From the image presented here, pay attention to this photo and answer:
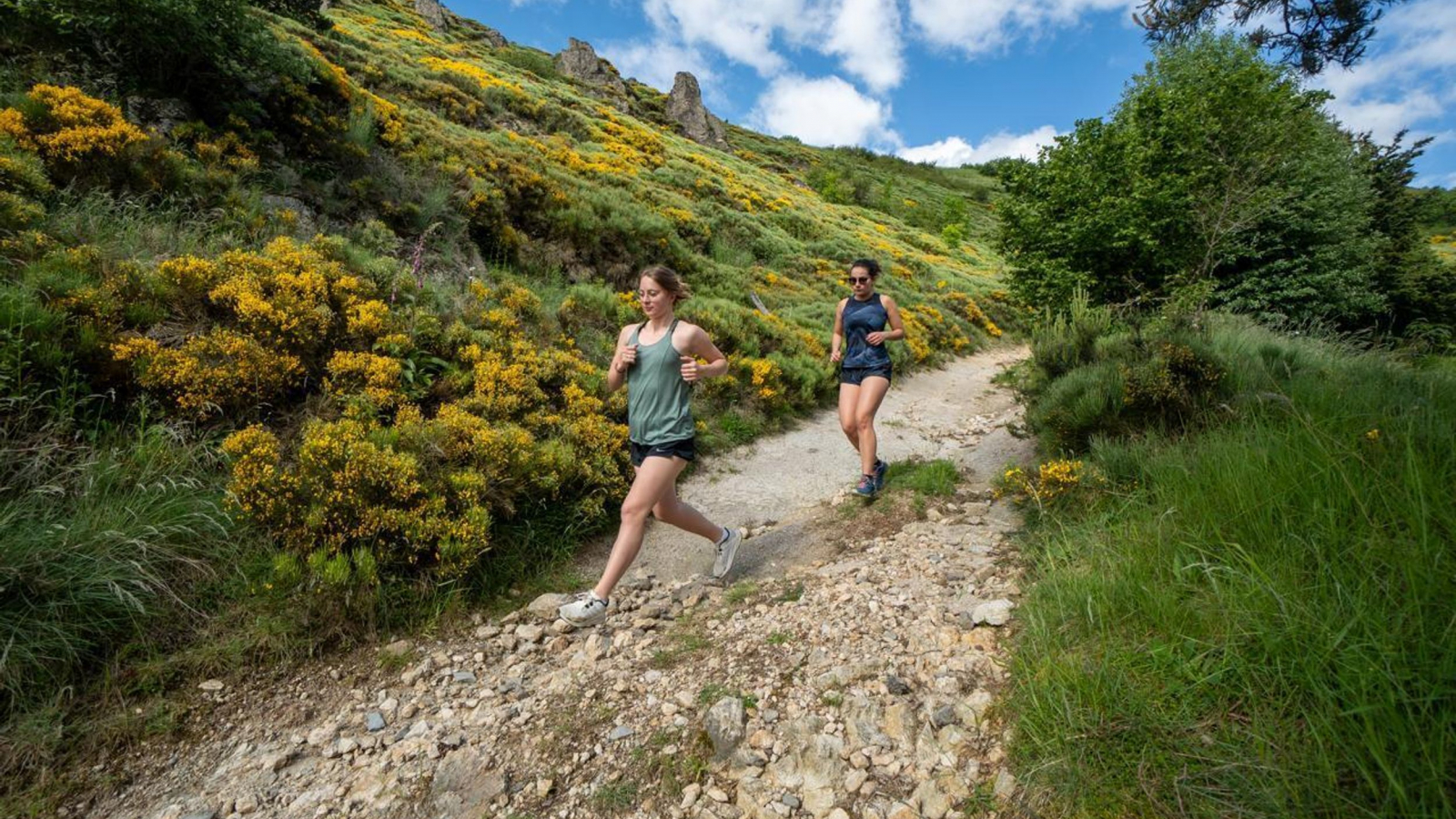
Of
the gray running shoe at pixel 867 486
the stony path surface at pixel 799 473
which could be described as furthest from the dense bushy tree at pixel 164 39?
the gray running shoe at pixel 867 486

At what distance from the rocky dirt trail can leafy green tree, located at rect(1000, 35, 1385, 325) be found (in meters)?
8.90

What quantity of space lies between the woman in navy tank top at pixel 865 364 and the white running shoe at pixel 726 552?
148 cm

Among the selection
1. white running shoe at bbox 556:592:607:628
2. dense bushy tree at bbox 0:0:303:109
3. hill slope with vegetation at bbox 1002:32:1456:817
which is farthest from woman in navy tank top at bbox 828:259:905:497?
dense bushy tree at bbox 0:0:303:109

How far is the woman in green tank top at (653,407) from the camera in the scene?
3.41 metres

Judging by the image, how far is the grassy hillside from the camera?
2893 millimetres

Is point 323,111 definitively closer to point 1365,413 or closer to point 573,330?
point 573,330

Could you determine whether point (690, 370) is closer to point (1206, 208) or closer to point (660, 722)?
point (660, 722)

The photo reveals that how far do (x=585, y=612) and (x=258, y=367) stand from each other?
3356 mm

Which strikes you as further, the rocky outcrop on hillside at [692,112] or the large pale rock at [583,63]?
the rocky outcrop on hillside at [692,112]

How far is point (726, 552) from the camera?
13.4ft

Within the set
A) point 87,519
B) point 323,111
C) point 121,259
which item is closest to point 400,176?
point 323,111

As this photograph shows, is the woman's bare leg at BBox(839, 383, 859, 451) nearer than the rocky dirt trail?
No

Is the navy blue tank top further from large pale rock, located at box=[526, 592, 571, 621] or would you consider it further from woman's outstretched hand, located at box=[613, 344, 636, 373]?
large pale rock, located at box=[526, 592, 571, 621]

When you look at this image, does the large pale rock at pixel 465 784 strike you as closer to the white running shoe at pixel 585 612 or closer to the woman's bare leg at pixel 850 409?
the white running shoe at pixel 585 612
